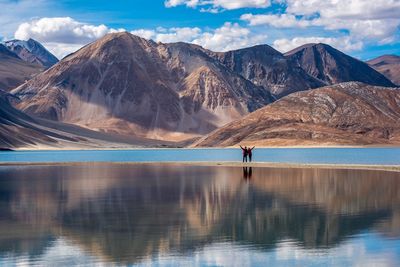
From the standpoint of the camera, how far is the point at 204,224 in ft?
88.1

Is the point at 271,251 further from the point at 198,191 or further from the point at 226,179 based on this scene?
the point at 226,179

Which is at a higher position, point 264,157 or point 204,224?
point 264,157

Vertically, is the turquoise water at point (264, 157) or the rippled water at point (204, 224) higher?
the turquoise water at point (264, 157)

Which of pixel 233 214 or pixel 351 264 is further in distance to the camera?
pixel 233 214

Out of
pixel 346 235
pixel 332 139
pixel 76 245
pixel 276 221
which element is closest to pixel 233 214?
pixel 276 221

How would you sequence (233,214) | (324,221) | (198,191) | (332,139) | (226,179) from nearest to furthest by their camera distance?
(324,221) → (233,214) → (198,191) → (226,179) → (332,139)

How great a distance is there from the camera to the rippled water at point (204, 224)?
67.7 ft

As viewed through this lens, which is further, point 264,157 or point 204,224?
point 264,157

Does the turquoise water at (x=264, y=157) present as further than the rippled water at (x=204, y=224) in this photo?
Yes

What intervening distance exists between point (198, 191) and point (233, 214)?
11.4 meters

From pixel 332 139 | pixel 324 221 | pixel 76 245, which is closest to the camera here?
pixel 76 245

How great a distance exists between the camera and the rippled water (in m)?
20.6

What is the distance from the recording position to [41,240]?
23.9m

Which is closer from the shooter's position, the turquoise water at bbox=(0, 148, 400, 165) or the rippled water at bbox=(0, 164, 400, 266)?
the rippled water at bbox=(0, 164, 400, 266)
